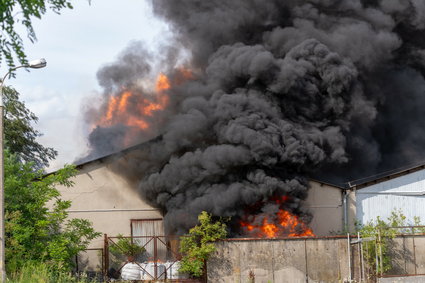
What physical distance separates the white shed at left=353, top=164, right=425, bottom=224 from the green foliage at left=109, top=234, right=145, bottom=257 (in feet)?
35.8

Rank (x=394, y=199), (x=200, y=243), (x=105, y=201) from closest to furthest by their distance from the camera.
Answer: (x=200, y=243) → (x=105, y=201) → (x=394, y=199)

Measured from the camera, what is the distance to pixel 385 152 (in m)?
35.5

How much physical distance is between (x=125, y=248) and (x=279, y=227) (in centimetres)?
690

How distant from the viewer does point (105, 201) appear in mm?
28031

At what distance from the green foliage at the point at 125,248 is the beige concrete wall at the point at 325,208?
8.54 m

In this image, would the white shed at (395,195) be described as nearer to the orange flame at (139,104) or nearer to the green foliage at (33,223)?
the orange flame at (139,104)

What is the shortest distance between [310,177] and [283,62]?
224 inches

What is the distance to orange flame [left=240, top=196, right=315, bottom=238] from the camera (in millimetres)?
25625

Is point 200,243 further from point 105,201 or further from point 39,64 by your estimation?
point 39,64


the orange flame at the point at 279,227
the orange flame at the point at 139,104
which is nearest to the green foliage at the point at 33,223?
the orange flame at the point at 139,104

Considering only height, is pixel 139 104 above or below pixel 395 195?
above

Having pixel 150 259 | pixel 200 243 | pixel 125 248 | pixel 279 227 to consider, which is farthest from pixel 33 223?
pixel 279 227

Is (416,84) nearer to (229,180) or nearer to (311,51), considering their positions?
(311,51)

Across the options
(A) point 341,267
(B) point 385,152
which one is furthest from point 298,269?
(B) point 385,152
